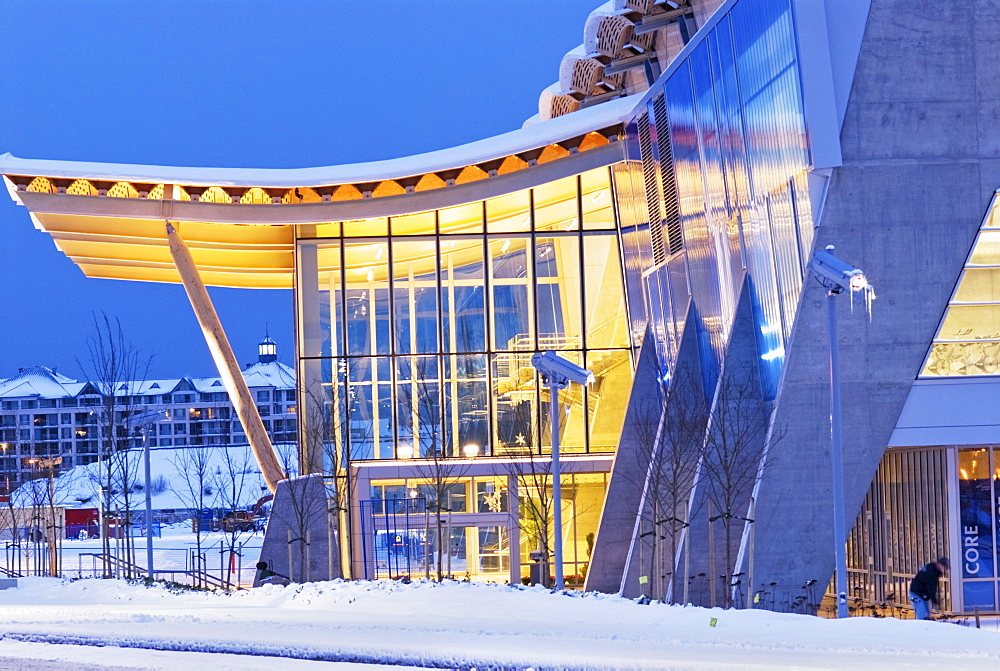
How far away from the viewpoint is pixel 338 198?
3444cm

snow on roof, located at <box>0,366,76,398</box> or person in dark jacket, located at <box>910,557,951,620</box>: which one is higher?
snow on roof, located at <box>0,366,76,398</box>

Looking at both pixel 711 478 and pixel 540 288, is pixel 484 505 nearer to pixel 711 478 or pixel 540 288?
pixel 540 288

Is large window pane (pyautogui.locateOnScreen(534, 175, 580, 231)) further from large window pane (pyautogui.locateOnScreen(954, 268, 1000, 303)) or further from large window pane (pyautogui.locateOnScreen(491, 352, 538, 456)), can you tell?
large window pane (pyautogui.locateOnScreen(954, 268, 1000, 303))

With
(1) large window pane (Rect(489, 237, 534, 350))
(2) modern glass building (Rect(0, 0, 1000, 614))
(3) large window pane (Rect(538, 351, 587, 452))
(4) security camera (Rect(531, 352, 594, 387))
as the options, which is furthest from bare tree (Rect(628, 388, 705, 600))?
(1) large window pane (Rect(489, 237, 534, 350))

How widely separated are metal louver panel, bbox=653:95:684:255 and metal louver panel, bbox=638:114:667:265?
56 centimetres

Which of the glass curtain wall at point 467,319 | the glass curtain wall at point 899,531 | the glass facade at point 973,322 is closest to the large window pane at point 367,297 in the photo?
the glass curtain wall at point 467,319

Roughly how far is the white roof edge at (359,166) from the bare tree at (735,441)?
10014 mm

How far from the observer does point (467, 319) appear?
35.5 m

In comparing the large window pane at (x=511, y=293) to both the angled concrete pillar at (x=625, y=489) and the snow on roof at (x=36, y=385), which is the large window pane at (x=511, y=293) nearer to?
the angled concrete pillar at (x=625, y=489)

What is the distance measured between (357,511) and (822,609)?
1277cm

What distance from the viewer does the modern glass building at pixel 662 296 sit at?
69.6ft

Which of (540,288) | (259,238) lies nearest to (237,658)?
(540,288)

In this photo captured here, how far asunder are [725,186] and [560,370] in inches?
228

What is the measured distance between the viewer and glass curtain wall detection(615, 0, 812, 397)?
22.0 meters
